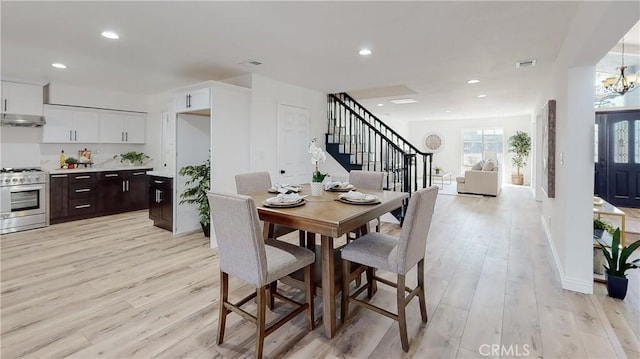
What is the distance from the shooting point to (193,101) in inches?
Result: 166

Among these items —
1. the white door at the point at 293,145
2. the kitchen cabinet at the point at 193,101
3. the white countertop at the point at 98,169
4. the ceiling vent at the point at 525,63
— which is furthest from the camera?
the white countertop at the point at 98,169

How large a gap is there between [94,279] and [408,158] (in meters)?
4.50

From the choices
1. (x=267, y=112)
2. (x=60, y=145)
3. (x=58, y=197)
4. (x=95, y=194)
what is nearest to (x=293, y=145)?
(x=267, y=112)

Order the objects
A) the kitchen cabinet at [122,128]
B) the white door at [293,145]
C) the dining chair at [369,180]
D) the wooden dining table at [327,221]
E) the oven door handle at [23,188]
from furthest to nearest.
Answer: the kitchen cabinet at [122,128] < the white door at [293,145] < the oven door handle at [23,188] < the dining chair at [369,180] < the wooden dining table at [327,221]

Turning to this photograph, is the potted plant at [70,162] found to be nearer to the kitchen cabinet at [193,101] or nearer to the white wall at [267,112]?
the kitchen cabinet at [193,101]

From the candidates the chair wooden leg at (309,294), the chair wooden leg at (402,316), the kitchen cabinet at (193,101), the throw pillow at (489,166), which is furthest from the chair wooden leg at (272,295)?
the throw pillow at (489,166)

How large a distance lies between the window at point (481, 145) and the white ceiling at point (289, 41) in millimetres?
6029

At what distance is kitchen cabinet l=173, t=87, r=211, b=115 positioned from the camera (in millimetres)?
4043

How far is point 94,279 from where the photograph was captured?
120 inches

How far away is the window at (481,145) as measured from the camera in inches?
434

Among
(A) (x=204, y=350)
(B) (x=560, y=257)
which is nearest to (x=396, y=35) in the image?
(B) (x=560, y=257)

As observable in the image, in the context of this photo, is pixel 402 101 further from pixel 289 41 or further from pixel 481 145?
pixel 481 145

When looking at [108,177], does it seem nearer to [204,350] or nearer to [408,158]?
[204,350]

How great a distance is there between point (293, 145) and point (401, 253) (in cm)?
369
